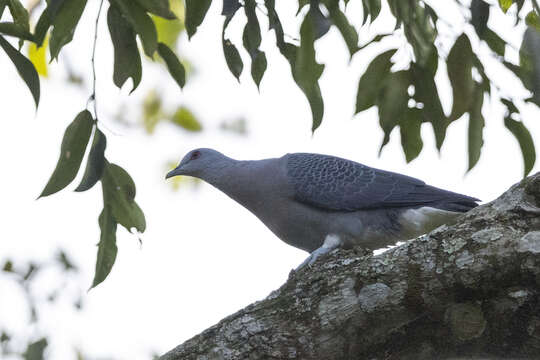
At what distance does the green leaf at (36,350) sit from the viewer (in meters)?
4.73

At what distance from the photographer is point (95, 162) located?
338 centimetres

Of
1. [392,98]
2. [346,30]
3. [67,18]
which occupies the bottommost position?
[392,98]

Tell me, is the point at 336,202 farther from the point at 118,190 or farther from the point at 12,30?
the point at 12,30

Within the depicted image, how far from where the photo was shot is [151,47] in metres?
2.98

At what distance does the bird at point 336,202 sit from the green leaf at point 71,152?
229 cm

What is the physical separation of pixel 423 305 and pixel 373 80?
2.95 ft

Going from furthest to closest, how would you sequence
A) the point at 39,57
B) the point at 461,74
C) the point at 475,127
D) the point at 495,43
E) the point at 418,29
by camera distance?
the point at 39,57
the point at 495,43
the point at 475,127
the point at 461,74
the point at 418,29

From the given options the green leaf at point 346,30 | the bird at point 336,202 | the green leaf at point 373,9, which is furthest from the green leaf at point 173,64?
the bird at point 336,202

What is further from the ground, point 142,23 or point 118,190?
point 142,23

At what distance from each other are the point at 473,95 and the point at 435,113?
25 cm

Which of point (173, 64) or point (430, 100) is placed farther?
point (173, 64)

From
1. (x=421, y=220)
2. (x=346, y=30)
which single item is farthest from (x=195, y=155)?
(x=346, y=30)

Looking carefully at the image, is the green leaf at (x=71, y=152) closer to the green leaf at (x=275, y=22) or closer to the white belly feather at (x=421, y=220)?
the green leaf at (x=275, y=22)

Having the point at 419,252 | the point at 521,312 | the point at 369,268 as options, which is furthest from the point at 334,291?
the point at 521,312
